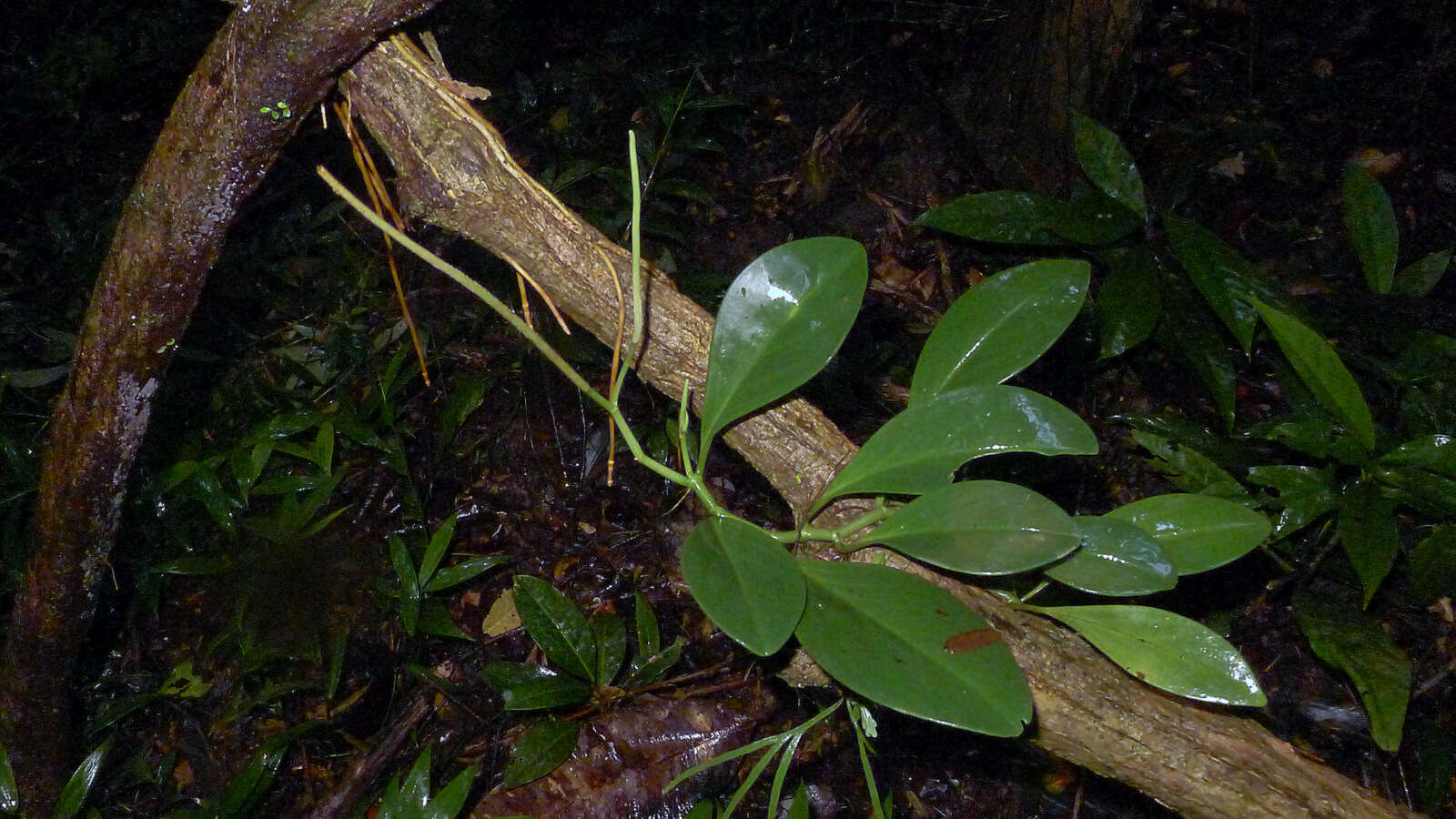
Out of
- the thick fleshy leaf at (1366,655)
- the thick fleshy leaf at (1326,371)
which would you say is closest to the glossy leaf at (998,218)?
the thick fleshy leaf at (1326,371)

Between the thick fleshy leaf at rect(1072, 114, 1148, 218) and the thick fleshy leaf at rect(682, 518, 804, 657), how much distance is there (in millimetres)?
1818

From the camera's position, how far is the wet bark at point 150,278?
97 cm

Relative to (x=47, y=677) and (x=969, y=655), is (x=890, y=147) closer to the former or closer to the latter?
(x=969, y=655)

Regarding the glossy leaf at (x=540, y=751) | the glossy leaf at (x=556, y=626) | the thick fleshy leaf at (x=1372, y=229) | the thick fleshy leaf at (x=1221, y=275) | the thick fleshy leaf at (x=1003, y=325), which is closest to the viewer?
the thick fleshy leaf at (x=1003, y=325)

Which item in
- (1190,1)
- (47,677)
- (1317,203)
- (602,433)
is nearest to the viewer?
(47,677)

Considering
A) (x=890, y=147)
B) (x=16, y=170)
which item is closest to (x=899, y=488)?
(x=890, y=147)

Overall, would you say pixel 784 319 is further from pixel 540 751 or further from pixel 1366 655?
pixel 1366 655

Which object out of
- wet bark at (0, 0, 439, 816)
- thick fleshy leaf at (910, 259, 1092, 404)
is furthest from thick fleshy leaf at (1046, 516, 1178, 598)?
wet bark at (0, 0, 439, 816)

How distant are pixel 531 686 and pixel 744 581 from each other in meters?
0.97

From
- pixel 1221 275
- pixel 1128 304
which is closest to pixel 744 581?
pixel 1128 304

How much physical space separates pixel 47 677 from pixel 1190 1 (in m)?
3.99

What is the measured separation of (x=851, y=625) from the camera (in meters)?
0.93

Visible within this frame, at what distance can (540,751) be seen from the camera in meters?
1.66

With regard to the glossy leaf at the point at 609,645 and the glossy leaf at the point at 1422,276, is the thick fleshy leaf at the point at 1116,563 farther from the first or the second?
the glossy leaf at the point at 1422,276
